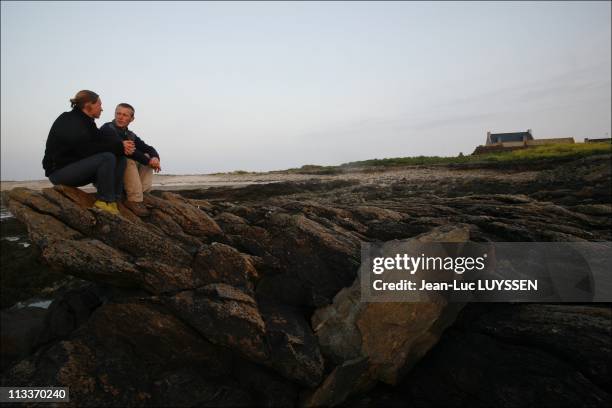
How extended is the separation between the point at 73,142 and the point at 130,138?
1.55 m

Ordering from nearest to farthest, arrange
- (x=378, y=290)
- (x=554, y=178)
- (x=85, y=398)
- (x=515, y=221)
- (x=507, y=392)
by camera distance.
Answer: (x=507, y=392)
(x=85, y=398)
(x=378, y=290)
(x=515, y=221)
(x=554, y=178)

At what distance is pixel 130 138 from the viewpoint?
986 centimetres

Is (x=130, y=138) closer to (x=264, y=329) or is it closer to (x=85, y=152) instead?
(x=85, y=152)

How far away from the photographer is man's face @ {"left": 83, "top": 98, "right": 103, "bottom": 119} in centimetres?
863

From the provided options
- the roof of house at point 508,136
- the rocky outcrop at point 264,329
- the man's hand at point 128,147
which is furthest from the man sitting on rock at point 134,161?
the roof of house at point 508,136

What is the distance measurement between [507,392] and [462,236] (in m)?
3.56

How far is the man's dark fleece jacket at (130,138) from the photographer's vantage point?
29.3ft

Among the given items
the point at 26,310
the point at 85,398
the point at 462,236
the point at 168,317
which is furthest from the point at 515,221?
A: the point at 26,310

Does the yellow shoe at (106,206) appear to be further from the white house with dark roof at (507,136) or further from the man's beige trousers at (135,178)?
the white house with dark roof at (507,136)

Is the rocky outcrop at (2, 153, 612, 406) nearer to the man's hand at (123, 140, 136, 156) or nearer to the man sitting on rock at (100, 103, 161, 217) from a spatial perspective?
the man sitting on rock at (100, 103, 161, 217)

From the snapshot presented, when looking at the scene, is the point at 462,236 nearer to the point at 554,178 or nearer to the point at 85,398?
the point at 85,398

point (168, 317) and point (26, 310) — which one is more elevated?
point (168, 317)

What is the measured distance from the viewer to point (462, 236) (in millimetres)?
8773

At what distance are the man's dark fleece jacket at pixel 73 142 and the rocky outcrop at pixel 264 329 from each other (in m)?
0.94
